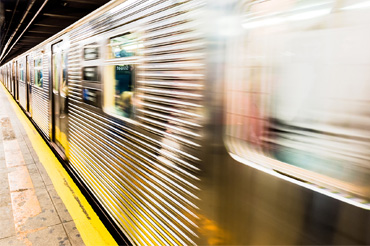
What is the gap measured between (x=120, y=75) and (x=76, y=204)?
2185 millimetres

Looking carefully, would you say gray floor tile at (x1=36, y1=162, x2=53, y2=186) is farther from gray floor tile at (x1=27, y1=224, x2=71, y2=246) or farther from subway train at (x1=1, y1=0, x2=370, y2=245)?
subway train at (x1=1, y1=0, x2=370, y2=245)

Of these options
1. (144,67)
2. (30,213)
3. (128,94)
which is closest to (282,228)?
(144,67)

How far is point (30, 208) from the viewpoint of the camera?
3.98 meters

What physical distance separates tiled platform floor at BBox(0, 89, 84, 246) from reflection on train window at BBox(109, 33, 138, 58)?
2.11m

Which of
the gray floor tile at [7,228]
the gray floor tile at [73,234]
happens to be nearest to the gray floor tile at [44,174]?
the gray floor tile at [7,228]

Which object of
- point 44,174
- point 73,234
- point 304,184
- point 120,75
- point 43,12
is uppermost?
point 43,12

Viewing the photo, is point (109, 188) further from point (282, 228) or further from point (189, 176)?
point (282, 228)

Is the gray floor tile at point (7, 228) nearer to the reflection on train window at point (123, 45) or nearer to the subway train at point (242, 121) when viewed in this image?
the subway train at point (242, 121)

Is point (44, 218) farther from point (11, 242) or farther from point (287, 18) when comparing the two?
point (287, 18)

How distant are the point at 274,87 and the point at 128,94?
5.83 ft

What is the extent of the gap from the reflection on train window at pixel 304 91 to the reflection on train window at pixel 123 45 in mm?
1311

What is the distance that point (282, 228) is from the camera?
1303 millimetres

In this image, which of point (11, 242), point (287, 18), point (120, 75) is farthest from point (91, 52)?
point (287, 18)

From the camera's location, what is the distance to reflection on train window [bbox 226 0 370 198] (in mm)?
1042
